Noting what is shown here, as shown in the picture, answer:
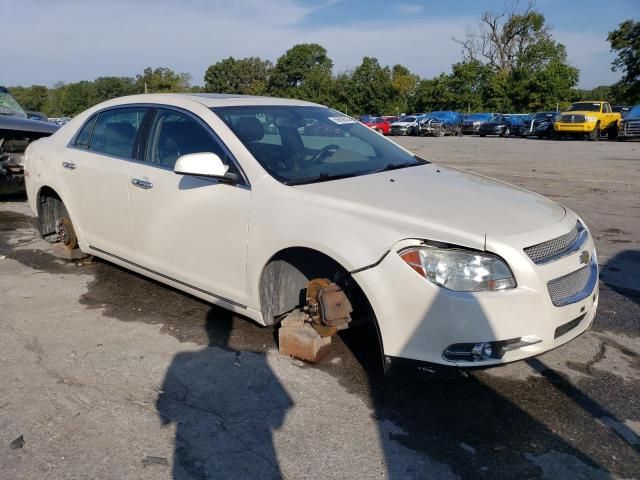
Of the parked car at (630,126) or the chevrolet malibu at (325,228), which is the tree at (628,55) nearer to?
the parked car at (630,126)

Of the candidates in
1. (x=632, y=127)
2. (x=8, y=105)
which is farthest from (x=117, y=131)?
A: (x=632, y=127)

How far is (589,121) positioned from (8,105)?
1050 inches

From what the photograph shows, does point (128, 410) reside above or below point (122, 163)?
below

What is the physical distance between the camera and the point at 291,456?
2.63 metres

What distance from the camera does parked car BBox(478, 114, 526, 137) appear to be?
126 ft

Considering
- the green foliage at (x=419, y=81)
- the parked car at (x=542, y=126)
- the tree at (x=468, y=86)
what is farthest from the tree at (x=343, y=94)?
the parked car at (x=542, y=126)

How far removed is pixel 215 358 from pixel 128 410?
2.34 ft

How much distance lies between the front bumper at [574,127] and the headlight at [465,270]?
30.1 meters

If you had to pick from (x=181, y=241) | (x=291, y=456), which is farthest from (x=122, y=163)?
(x=291, y=456)

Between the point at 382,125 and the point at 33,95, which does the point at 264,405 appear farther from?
the point at 33,95

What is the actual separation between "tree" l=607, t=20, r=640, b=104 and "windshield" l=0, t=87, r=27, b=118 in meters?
58.2

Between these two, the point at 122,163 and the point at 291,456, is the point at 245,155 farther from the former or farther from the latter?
the point at 291,456

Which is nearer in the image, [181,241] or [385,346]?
[385,346]

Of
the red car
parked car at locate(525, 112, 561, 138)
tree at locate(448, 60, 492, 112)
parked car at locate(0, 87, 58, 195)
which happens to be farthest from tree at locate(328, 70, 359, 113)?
parked car at locate(0, 87, 58, 195)
